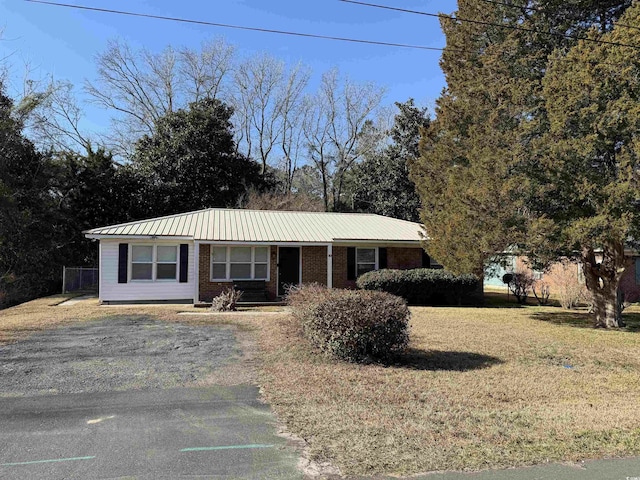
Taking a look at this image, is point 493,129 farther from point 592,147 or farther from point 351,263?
point 351,263

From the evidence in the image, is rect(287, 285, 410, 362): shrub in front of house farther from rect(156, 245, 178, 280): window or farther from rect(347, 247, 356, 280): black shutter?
rect(347, 247, 356, 280): black shutter

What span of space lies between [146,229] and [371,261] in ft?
30.8

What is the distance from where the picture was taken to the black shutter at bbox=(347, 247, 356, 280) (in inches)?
773

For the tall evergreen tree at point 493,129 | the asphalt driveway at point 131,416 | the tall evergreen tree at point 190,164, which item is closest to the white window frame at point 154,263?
the asphalt driveway at point 131,416

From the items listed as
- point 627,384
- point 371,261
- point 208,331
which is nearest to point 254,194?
point 371,261

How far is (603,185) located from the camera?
1095 centimetres

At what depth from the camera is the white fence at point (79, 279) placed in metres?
22.2

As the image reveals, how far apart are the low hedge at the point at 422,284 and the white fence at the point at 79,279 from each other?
46.5 feet

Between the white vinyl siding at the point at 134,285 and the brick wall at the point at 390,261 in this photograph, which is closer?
the white vinyl siding at the point at 134,285

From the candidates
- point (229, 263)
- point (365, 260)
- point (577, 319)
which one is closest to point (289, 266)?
point (229, 263)

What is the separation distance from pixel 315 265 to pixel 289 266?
1.10 meters

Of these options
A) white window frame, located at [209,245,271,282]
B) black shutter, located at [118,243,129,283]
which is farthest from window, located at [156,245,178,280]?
white window frame, located at [209,245,271,282]

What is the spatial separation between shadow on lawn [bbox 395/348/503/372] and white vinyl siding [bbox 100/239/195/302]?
11.2 metres

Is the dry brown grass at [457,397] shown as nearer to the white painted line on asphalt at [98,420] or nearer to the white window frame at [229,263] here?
the white painted line on asphalt at [98,420]
